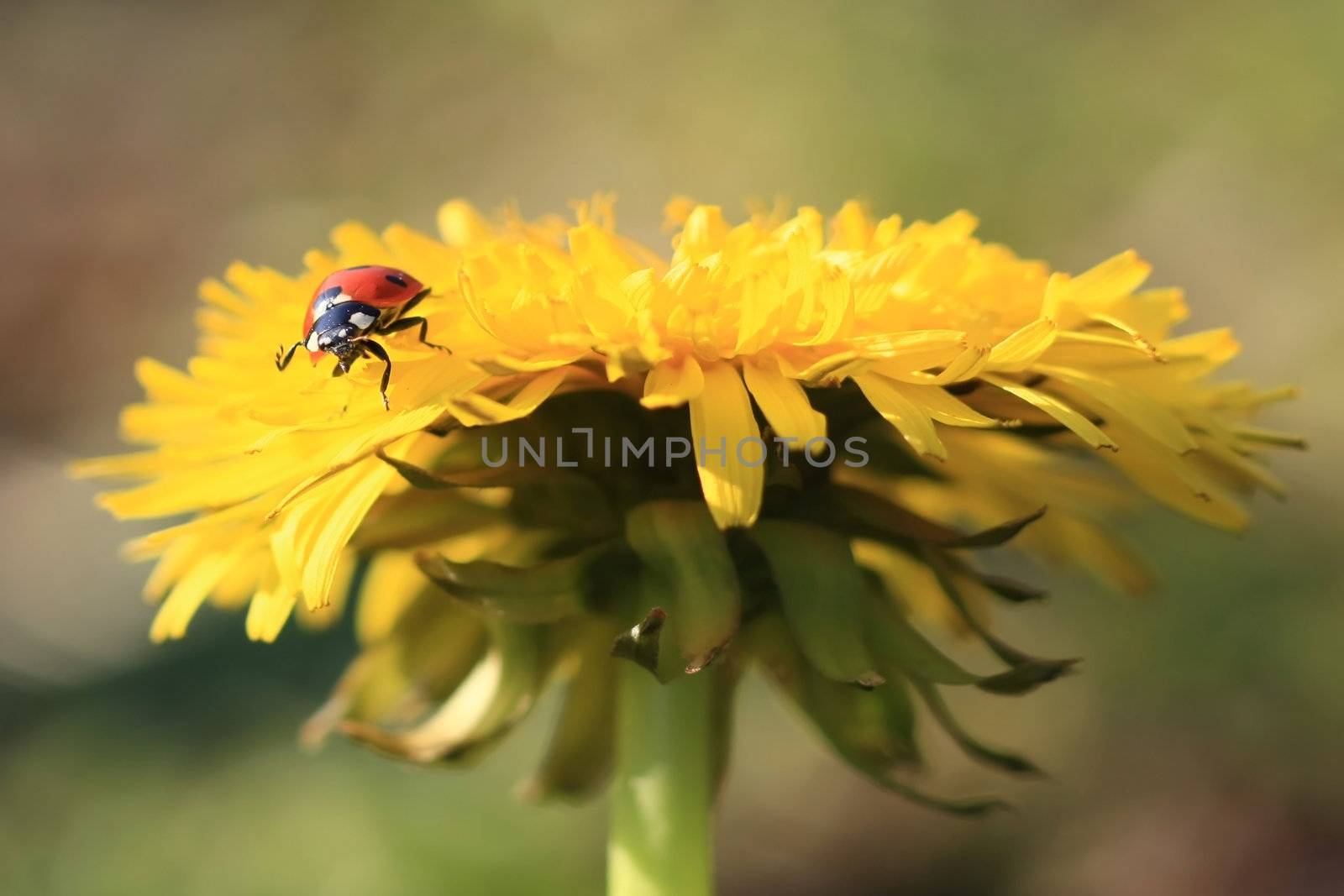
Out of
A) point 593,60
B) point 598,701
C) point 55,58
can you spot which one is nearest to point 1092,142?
point 593,60

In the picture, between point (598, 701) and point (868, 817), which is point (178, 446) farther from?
point (868, 817)

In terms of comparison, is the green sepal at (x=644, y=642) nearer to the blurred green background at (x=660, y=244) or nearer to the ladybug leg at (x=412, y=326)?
the ladybug leg at (x=412, y=326)

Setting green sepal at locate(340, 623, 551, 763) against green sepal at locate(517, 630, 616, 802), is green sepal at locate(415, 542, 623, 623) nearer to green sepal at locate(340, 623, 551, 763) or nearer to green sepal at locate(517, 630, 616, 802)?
green sepal at locate(340, 623, 551, 763)

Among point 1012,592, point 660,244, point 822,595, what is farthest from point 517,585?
point 660,244

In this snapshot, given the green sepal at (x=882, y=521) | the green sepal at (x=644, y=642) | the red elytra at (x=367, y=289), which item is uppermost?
the red elytra at (x=367, y=289)

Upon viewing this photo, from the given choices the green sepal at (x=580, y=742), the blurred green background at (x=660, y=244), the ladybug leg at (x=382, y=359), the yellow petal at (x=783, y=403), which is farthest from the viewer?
the blurred green background at (x=660, y=244)

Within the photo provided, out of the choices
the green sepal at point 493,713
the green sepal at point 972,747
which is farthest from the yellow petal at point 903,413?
the green sepal at point 493,713

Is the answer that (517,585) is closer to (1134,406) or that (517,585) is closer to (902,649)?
(902,649)
